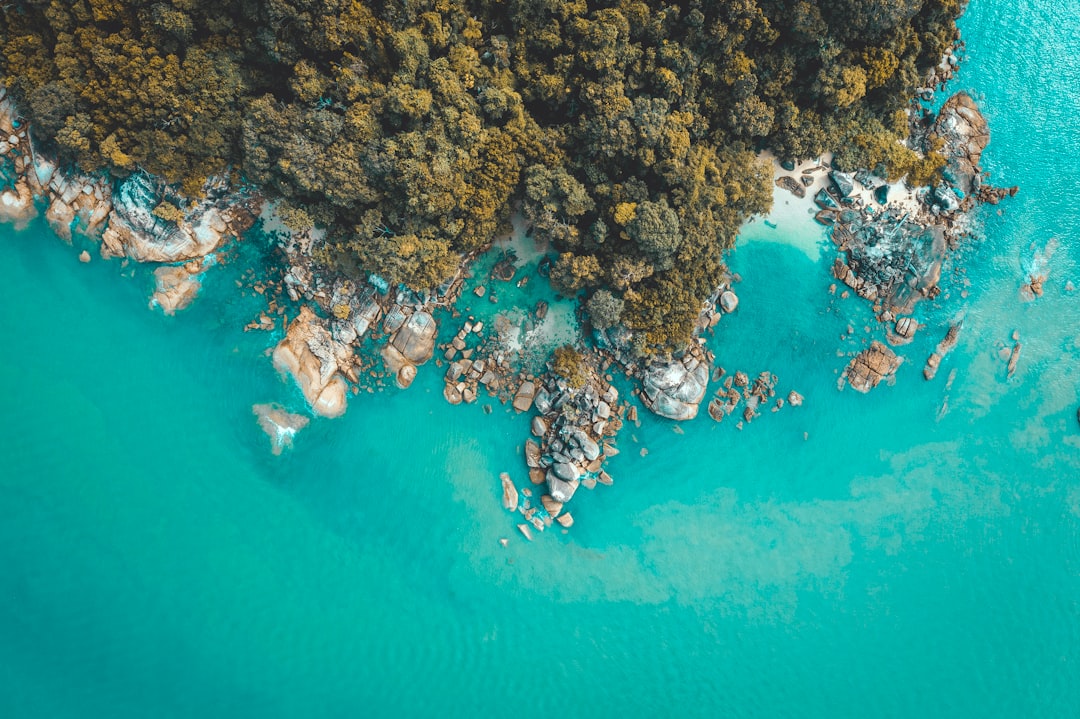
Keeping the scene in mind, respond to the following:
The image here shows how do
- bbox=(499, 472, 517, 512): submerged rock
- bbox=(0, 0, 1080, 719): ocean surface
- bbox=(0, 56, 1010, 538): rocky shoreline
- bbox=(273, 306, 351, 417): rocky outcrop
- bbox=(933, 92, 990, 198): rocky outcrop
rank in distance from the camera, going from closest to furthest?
bbox=(0, 0, 1080, 719): ocean surface → bbox=(0, 56, 1010, 538): rocky shoreline → bbox=(273, 306, 351, 417): rocky outcrop → bbox=(499, 472, 517, 512): submerged rock → bbox=(933, 92, 990, 198): rocky outcrop

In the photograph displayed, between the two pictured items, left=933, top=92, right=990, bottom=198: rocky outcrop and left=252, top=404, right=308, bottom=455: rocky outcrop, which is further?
left=933, top=92, right=990, bottom=198: rocky outcrop

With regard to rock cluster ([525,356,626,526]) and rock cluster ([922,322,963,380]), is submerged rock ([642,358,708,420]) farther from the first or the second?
rock cluster ([922,322,963,380])

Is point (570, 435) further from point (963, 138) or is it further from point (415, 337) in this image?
point (963, 138)

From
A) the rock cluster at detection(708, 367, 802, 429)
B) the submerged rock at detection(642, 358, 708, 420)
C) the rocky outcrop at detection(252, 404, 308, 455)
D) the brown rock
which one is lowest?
the rocky outcrop at detection(252, 404, 308, 455)

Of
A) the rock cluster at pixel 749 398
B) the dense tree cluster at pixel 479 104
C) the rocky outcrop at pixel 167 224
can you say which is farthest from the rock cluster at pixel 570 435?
the rocky outcrop at pixel 167 224

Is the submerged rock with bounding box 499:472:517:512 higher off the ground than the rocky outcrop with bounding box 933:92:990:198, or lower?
lower

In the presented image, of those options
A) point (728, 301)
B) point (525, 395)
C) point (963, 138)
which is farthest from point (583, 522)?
point (963, 138)

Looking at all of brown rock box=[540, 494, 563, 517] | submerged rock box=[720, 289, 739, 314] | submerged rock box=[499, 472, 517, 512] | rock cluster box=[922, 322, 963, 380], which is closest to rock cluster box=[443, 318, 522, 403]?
submerged rock box=[499, 472, 517, 512]
